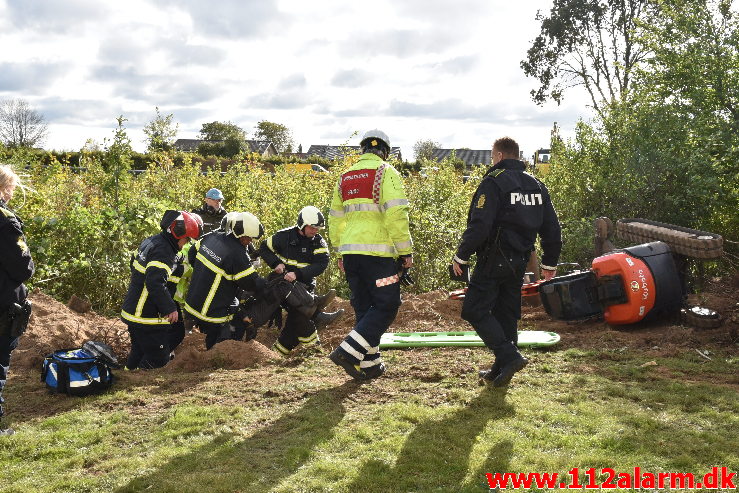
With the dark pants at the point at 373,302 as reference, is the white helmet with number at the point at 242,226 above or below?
above

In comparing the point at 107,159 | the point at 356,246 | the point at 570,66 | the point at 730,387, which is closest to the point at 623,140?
the point at 730,387

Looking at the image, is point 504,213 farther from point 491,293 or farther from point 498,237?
point 491,293

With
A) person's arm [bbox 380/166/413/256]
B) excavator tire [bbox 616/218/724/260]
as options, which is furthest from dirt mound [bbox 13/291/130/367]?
excavator tire [bbox 616/218/724/260]

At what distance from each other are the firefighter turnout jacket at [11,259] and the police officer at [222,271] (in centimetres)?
235

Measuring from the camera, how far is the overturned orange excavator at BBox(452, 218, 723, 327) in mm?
7664

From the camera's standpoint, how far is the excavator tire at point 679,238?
7.84 meters

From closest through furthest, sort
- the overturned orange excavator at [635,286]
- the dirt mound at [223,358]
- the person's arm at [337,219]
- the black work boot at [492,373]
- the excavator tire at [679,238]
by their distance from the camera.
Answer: the black work boot at [492,373] < the person's arm at [337,219] < the dirt mound at [223,358] < the overturned orange excavator at [635,286] < the excavator tire at [679,238]

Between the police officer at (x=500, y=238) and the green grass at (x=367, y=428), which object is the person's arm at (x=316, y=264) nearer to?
the green grass at (x=367, y=428)

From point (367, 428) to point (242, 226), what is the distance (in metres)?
2.97

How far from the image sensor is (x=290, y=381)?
6.16 meters

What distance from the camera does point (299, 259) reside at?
319 inches

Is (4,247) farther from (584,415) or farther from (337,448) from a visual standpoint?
(584,415)

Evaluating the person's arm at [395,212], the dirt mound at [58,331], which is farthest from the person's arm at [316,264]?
the person's arm at [395,212]

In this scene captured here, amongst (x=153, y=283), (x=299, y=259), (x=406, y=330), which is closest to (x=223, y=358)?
(x=153, y=283)
